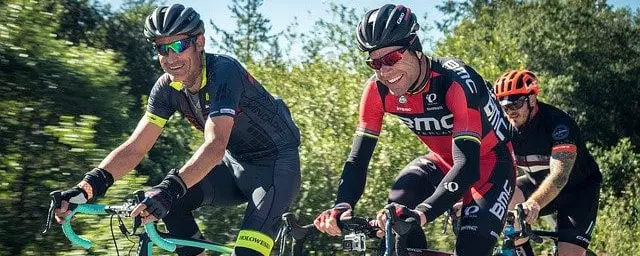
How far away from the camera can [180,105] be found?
18.6ft

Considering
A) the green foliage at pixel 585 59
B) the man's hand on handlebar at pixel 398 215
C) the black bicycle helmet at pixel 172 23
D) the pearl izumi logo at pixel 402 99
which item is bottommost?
the man's hand on handlebar at pixel 398 215

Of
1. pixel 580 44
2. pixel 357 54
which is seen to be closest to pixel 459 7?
pixel 580 44

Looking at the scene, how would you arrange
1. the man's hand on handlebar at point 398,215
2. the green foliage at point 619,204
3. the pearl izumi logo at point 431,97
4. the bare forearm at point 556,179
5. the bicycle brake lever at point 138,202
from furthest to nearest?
1. the green foliage at point 619,204
2. the bare forearm at point 556,179
3. the pearl izumi logo at point 431,97
4. the man's hand on handlebar at point 398,215
5. the bicycle brake lever at point 138,202

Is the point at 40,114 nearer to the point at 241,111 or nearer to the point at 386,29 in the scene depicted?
the point at 241,111

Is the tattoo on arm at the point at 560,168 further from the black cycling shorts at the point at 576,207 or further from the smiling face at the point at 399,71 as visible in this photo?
the smiling face at the point at 399,71

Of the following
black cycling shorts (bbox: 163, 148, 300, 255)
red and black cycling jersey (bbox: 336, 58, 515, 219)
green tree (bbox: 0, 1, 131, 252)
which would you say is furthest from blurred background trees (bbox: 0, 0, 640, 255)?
red and black cycling jersey (bbox: 336, 58, 515, 219)

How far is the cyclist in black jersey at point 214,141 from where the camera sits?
5.14 meters

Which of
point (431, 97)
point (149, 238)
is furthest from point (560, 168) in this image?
point (149, 238)

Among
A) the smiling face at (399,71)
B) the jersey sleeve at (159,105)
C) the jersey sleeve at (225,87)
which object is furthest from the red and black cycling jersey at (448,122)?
the jersey sleeve at (159,105)

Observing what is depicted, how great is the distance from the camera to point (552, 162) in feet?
22.9

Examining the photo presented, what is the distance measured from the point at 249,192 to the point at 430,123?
1.24 metres

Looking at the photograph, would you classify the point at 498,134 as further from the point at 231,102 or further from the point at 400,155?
the point at 400,155

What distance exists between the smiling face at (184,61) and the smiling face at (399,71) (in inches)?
41.0

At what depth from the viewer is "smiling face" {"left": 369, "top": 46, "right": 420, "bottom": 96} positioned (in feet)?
17.1
